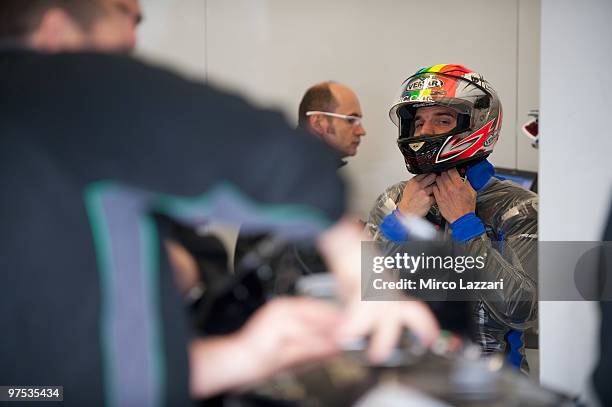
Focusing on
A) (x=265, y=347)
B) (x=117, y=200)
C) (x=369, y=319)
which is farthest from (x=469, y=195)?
(x=117, y=200)

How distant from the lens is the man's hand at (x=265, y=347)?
1.23m

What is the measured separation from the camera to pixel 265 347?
126 centimetres

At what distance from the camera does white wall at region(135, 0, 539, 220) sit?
1.88 meters

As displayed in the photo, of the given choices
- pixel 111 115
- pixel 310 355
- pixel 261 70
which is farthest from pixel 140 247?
pixel 261 70

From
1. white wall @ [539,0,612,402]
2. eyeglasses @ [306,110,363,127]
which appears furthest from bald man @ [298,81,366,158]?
white wall @ [539,0,612,402]

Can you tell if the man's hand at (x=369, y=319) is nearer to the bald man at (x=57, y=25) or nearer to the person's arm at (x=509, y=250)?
the bald man at (x=57, y=25)

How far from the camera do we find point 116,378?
1.13m

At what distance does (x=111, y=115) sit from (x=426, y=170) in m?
1.21

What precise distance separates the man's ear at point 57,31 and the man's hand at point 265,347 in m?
0.58

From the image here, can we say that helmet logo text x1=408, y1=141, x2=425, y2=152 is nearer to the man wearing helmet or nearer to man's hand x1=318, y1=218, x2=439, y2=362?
the man wearing helmet

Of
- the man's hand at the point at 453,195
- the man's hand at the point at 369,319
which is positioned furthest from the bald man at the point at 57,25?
the man's hand at the point at 453,195

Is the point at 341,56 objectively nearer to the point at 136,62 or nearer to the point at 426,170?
the point at 426,170

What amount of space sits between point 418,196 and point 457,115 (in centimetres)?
28

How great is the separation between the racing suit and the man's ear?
983 mm
